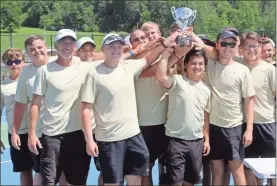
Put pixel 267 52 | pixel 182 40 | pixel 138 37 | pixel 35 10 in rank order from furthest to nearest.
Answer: pixel 35 10 → pixel 267 52 → pixel 138 37 → pixel 182 40

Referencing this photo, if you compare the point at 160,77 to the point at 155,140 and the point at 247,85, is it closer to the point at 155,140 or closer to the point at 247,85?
the point at 155,140

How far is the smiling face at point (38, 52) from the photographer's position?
158 inches

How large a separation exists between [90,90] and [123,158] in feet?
1.94

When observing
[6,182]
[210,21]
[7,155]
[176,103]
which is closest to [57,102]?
[176,103]

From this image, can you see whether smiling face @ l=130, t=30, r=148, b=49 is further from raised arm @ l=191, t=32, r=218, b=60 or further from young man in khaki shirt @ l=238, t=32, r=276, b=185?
young man in khaki shirt @ l=238, t=32, r=276, b=185

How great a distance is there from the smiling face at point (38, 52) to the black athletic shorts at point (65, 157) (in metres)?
0.62

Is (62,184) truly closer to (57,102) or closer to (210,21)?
(57,102)

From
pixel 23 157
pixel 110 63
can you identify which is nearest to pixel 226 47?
pixel 110 63

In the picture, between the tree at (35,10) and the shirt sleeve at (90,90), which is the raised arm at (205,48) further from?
the tree at (35,10)

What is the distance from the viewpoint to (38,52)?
403 centimetres

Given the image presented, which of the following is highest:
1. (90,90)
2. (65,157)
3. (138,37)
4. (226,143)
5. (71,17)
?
(138,37)

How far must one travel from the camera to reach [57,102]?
3.79 meters

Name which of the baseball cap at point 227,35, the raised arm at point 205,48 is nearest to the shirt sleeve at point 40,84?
the raised arm at point 205,48

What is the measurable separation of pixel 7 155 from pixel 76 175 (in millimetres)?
4532
